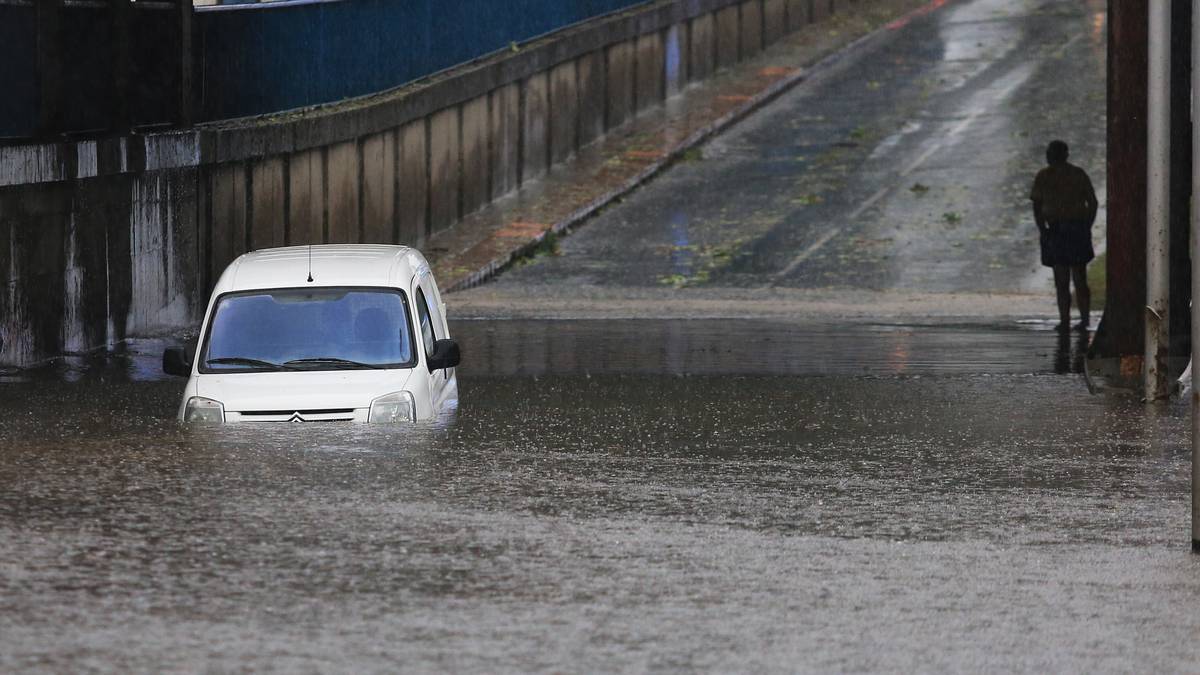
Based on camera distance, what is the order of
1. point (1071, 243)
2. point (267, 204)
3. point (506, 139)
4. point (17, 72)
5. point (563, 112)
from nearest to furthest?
point (17, 72) → point (1071, 243) → point (267, 204) → point (506, 139) → point (563, 112)

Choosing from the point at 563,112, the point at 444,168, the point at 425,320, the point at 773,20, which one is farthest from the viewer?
the point at 773,20

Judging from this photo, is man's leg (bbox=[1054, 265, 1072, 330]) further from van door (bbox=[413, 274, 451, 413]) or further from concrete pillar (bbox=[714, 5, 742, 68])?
concrete pillar (bbox=[714, 5, 742, 68])

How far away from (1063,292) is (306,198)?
8.76 m

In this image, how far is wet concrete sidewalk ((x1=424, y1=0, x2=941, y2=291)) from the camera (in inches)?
1085

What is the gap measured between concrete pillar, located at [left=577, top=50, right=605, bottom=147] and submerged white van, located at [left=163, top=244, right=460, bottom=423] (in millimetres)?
21243

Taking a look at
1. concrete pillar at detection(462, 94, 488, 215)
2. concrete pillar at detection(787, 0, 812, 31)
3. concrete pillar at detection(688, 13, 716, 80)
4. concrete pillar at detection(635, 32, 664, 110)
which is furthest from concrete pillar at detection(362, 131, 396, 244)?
concrete pillar at detection(787, 0, 812, 31)

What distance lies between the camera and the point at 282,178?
23.7m

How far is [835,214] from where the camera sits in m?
28.7

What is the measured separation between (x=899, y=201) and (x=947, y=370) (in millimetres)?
11952

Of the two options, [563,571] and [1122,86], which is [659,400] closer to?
[1122,86]

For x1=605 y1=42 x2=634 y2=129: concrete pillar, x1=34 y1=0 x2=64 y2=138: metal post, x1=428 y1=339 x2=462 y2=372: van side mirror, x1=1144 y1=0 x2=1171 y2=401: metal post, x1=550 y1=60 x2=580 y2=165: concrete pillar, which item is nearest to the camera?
x1=428 y1=339 x2=462 y2=372: van side mirror

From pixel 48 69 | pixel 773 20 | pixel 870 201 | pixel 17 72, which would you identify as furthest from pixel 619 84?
pixel 17 72

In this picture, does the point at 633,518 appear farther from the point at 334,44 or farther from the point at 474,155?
the point at 474,155

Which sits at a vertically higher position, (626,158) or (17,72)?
(17,72)
